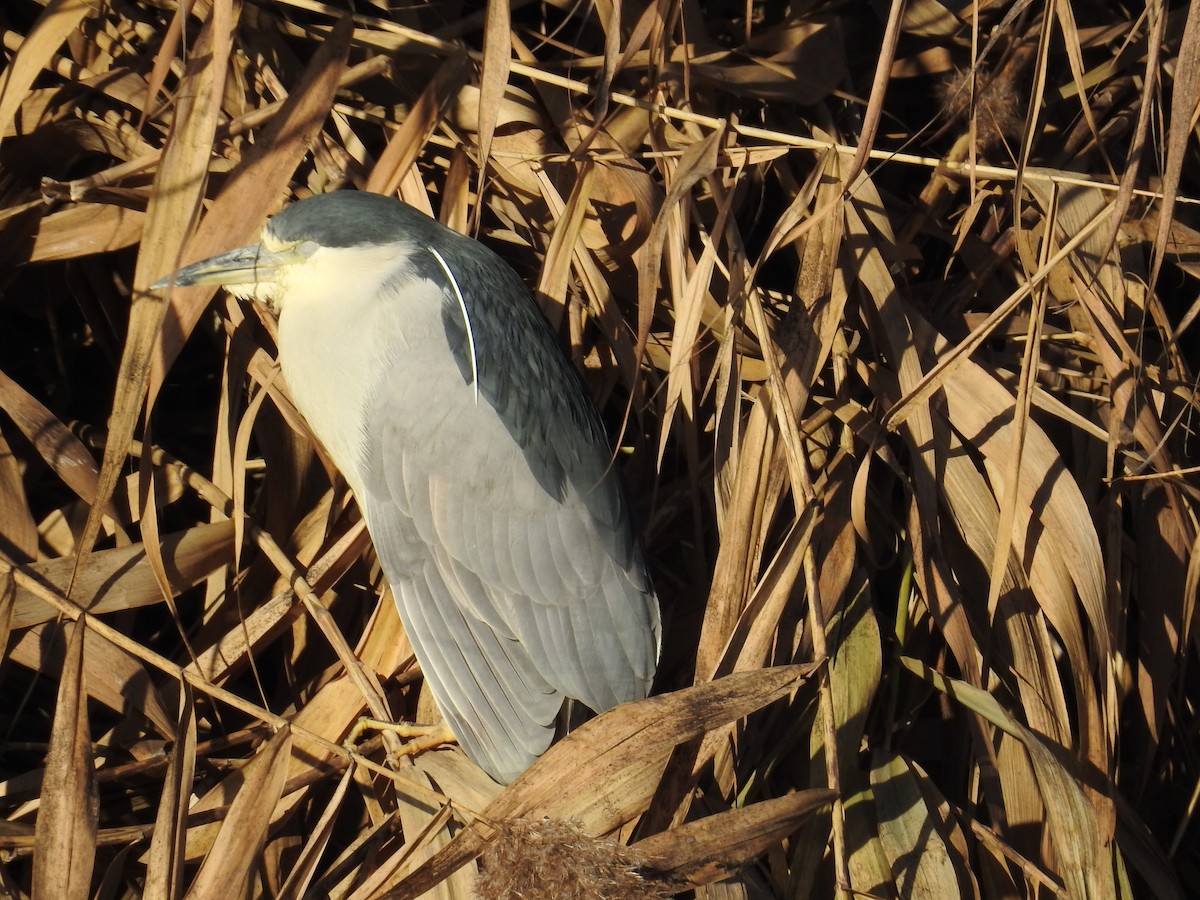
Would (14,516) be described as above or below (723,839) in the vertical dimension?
above

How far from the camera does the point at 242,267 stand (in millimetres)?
1587

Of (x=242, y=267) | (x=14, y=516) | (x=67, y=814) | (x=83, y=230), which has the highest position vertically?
(x=83, y=230)

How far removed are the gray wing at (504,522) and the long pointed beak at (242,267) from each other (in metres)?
0.20

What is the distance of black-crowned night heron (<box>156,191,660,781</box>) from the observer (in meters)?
1.59

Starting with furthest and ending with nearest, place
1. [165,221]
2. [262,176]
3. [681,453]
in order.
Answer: [681,453]
[262,176]
[165,221]

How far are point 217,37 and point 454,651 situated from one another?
952 mm

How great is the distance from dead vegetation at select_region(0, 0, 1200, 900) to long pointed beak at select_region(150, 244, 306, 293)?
32 mm

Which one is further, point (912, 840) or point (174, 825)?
point (912, 840)

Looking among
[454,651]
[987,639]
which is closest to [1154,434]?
[987,639]

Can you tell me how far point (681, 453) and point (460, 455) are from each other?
1.64 ft

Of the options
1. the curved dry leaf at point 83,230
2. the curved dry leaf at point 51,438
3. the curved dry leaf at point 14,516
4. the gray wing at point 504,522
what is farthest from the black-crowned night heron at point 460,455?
the curved dry leaf at point 14,516

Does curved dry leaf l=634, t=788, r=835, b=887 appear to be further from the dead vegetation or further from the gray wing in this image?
the gray wing

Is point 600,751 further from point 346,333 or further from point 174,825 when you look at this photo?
point 346,333

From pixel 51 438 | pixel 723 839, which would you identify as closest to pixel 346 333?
pixel 51 438
